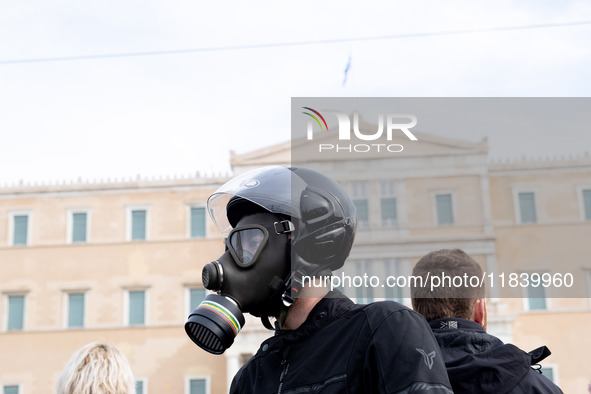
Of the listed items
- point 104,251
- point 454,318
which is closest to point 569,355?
point 104,251

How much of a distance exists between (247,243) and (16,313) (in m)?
31.3

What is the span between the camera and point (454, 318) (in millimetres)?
2785

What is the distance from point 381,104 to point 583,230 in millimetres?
774

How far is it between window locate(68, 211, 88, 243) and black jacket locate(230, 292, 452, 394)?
1207 inches

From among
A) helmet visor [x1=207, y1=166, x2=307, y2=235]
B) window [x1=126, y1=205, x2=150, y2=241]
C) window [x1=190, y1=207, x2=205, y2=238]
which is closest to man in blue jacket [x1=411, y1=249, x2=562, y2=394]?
helmet visor [x1=207, y1=166, x2=307, y2=235]

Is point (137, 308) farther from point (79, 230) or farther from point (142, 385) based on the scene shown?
point (79, 230)

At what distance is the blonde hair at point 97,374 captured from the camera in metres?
3.35

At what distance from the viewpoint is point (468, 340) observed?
8.99 ft

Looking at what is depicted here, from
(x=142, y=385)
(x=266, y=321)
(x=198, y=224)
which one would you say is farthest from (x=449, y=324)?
(x=198, y=224)

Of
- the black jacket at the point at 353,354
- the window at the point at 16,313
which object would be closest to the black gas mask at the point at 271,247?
the black jacket at the point at 353,354

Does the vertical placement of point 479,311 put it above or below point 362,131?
below

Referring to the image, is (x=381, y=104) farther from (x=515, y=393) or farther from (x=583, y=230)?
(x=515, y=393)

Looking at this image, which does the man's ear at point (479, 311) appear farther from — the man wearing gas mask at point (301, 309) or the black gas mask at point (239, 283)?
the black gas mask at point (239, 283)

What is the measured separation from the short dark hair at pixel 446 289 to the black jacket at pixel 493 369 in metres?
0.13
